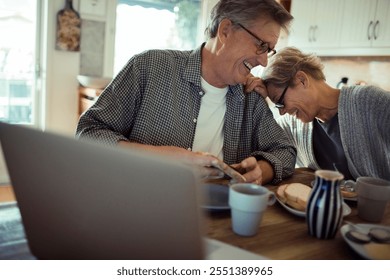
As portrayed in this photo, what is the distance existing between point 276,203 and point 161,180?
0.55 m

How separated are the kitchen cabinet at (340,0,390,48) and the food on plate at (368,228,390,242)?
2.25 metres

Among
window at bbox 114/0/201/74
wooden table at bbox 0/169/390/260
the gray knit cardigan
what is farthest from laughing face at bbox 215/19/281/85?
window at bbox 114/0/201/74

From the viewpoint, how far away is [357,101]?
137 centimetres

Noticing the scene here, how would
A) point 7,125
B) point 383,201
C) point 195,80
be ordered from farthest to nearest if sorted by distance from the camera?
point 195,80 → point 383,201 → point 7,125

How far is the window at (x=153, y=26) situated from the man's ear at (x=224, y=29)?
2.50 m

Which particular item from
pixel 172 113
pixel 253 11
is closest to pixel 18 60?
pixel 172 113

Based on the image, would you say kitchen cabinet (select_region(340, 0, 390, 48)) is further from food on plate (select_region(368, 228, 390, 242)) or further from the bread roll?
food on plate (select_region(368, 228, 390, 242))

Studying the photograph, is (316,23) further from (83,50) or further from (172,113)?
(172,113)

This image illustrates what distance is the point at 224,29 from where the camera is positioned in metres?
1.33

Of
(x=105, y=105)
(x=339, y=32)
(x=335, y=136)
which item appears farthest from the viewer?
(x=339, y=32)

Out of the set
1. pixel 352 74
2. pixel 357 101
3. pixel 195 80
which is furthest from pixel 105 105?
pixel 352 74

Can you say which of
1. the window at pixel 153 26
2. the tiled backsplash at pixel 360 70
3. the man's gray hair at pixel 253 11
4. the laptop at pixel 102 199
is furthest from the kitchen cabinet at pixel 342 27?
the laptop at pixel 102 199

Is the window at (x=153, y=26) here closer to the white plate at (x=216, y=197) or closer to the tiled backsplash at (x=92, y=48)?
the tiled backsplash at (x=92, y=48)
